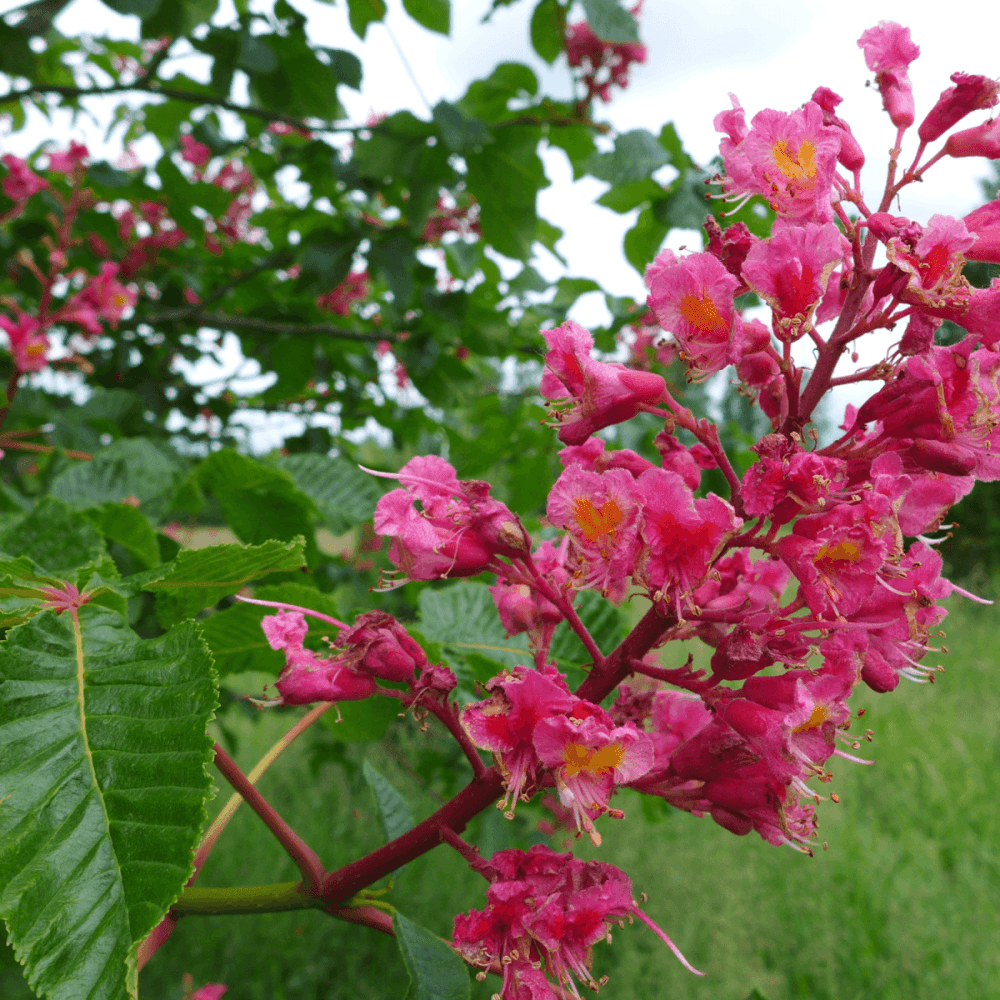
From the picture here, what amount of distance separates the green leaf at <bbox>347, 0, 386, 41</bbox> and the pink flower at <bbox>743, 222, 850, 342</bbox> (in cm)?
160

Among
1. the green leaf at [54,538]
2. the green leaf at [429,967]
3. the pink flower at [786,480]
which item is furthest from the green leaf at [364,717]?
the pink flower at [786,480]

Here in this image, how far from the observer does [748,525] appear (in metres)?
0.87

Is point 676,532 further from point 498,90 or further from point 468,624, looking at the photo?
point 498,90

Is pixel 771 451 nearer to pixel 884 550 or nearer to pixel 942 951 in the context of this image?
pixel 884 550

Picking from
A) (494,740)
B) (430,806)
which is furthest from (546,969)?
(430,806)

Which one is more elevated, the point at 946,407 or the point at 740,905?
the point at 946,407

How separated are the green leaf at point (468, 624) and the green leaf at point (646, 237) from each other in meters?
0.92

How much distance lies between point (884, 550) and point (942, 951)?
299 cm

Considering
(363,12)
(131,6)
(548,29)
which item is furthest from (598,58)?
(131,6)

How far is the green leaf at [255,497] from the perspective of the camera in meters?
1.43

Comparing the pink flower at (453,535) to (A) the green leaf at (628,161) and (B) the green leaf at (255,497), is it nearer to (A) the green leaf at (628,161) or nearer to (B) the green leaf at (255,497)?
(B) the green leaf at (255,497)

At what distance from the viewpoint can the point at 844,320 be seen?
2.70 feet

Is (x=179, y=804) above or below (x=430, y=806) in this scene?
above

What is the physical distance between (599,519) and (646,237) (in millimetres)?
1285
